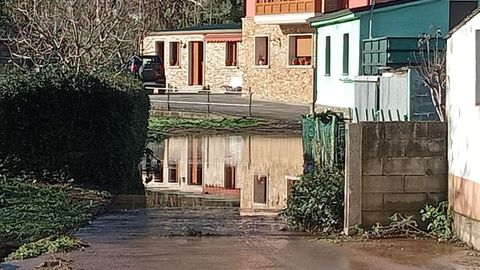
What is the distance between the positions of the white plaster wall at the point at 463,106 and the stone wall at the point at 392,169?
278 mm

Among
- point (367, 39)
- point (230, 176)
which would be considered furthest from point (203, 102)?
point (230, 176)

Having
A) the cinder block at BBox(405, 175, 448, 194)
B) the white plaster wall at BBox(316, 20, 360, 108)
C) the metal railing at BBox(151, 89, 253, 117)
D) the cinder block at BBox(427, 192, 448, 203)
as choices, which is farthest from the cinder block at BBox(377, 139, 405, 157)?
the metal railing at BBox(151, 89, 253, 117)

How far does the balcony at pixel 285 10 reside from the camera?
41.9 meters

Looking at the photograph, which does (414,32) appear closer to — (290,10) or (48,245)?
(290,10)

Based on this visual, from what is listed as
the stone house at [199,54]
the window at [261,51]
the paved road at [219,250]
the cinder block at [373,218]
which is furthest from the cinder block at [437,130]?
the stone house at [199,54]

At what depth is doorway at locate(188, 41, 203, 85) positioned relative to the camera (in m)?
56.0

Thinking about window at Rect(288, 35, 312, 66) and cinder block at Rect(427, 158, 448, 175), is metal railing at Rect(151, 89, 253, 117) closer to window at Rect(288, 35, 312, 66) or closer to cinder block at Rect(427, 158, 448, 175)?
window at Rect(288, 35, 312, 66)

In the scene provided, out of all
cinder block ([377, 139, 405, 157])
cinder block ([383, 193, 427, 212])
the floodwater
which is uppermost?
cinder block ([377, 139, 405, 157])

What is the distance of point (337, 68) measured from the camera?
33375 mm

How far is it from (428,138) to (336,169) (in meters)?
1.91

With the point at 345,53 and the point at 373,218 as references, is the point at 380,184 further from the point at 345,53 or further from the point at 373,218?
the point at 345,53

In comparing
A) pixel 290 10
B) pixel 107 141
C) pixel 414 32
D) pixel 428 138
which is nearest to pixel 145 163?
pixel 107 141

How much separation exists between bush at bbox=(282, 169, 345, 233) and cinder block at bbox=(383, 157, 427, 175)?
2.45ft

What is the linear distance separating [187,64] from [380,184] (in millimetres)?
44647
